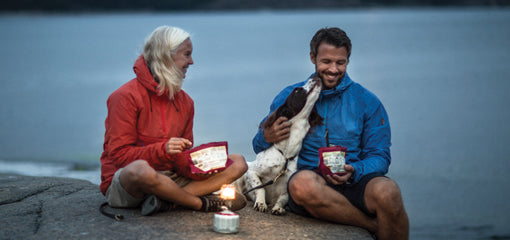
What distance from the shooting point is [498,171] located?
33.2 feet

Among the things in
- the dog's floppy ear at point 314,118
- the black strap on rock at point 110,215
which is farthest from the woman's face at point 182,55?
the black strap on rock at point 110,215

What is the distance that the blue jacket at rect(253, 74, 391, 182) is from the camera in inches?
174

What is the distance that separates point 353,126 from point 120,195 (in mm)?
1811

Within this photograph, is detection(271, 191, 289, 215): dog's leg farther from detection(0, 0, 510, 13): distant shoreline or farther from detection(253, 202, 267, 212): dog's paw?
detection(0, 0, 510, 13): distant shoreline

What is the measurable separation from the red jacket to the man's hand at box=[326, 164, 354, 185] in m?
1.17

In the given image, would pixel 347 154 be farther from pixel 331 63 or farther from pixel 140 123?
pixel 140 123

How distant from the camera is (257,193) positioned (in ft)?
15.7

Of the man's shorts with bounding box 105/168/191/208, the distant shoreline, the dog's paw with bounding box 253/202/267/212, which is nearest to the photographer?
the man's shorts with bounding box 105/168/191/208

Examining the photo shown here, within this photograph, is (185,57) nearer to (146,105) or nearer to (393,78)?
(146,105)

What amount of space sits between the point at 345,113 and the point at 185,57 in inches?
50.7

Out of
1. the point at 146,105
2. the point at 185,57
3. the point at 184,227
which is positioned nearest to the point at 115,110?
the point at 146,105

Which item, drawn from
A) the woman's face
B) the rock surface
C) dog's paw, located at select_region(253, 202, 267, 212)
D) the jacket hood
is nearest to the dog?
dog's paw, located at select_region(253, 202, 267, 212)

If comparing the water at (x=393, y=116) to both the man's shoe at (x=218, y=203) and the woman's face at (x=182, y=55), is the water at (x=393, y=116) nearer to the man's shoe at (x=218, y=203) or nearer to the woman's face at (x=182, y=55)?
the woman's face at (x=182, y=55)

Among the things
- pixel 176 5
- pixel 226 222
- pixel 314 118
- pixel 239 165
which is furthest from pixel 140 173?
pixel 176 5
